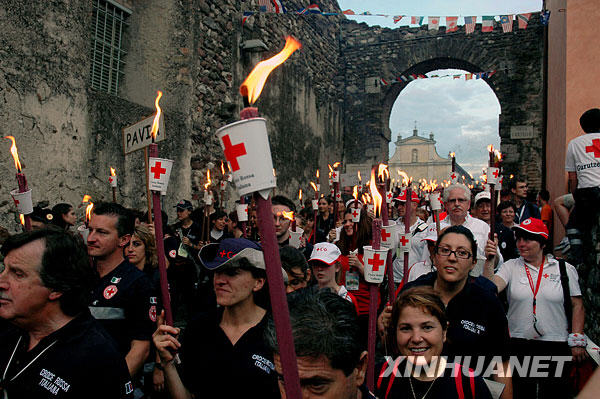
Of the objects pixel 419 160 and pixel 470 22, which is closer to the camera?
pixel 470 22

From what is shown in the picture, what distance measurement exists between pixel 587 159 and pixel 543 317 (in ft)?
6.20

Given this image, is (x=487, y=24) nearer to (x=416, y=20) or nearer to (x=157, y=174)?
(x=416, y=20)

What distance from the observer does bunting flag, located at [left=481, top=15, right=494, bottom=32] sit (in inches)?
646

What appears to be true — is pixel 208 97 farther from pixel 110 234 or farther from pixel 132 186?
pixel 110 234

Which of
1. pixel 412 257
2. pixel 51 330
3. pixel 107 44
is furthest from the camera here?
pixel 107 44

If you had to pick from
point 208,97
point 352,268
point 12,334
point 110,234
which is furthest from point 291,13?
point 12,334

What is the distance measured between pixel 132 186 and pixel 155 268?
427 cm

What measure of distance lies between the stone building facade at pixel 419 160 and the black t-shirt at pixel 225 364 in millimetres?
74747

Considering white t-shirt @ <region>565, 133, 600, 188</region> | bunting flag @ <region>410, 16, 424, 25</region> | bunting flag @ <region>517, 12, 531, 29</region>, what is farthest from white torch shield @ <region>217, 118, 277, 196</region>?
bunting flag @ <region>517, 12, 531, 29</region>

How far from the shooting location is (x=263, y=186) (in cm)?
116

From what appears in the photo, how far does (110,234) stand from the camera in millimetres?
2992

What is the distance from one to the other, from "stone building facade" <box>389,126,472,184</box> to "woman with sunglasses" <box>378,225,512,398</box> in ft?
243

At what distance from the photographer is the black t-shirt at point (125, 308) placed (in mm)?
2707

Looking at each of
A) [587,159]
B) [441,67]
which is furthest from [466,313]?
[441,67]
